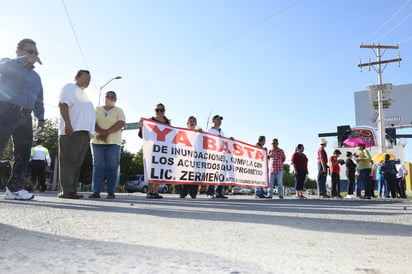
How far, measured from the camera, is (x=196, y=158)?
8.20 metres

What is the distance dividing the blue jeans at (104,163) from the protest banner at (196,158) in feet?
3.25

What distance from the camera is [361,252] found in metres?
1.91

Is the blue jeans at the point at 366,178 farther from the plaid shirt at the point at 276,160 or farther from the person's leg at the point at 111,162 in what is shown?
the person's leg at the point at 111,162

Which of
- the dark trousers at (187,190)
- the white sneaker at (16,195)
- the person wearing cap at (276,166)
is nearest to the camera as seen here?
the white sneaker at (16,195)

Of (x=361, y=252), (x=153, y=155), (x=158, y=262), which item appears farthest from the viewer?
(x=153, y=155)

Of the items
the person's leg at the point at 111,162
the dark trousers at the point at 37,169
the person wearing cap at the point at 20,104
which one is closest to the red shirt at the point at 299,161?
the person's leg at the point at 111,162

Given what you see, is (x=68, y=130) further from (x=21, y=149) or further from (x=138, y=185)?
(x=138, y=185)

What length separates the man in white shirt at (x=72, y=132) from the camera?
5.11 metres

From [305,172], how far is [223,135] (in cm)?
328

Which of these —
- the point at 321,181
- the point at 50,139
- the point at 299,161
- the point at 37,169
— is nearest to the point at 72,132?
the point at 37,169

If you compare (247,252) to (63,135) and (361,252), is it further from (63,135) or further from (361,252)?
(63,135)

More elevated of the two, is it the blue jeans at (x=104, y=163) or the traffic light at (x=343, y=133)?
the traffic light at (x=343, y=133)

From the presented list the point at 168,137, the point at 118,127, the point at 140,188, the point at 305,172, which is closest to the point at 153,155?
the point at 168,137

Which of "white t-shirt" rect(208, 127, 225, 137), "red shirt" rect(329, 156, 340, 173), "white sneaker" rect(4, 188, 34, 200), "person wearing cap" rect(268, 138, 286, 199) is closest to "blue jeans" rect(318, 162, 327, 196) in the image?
"red shirt" rect(329, 156, 340, 173)
